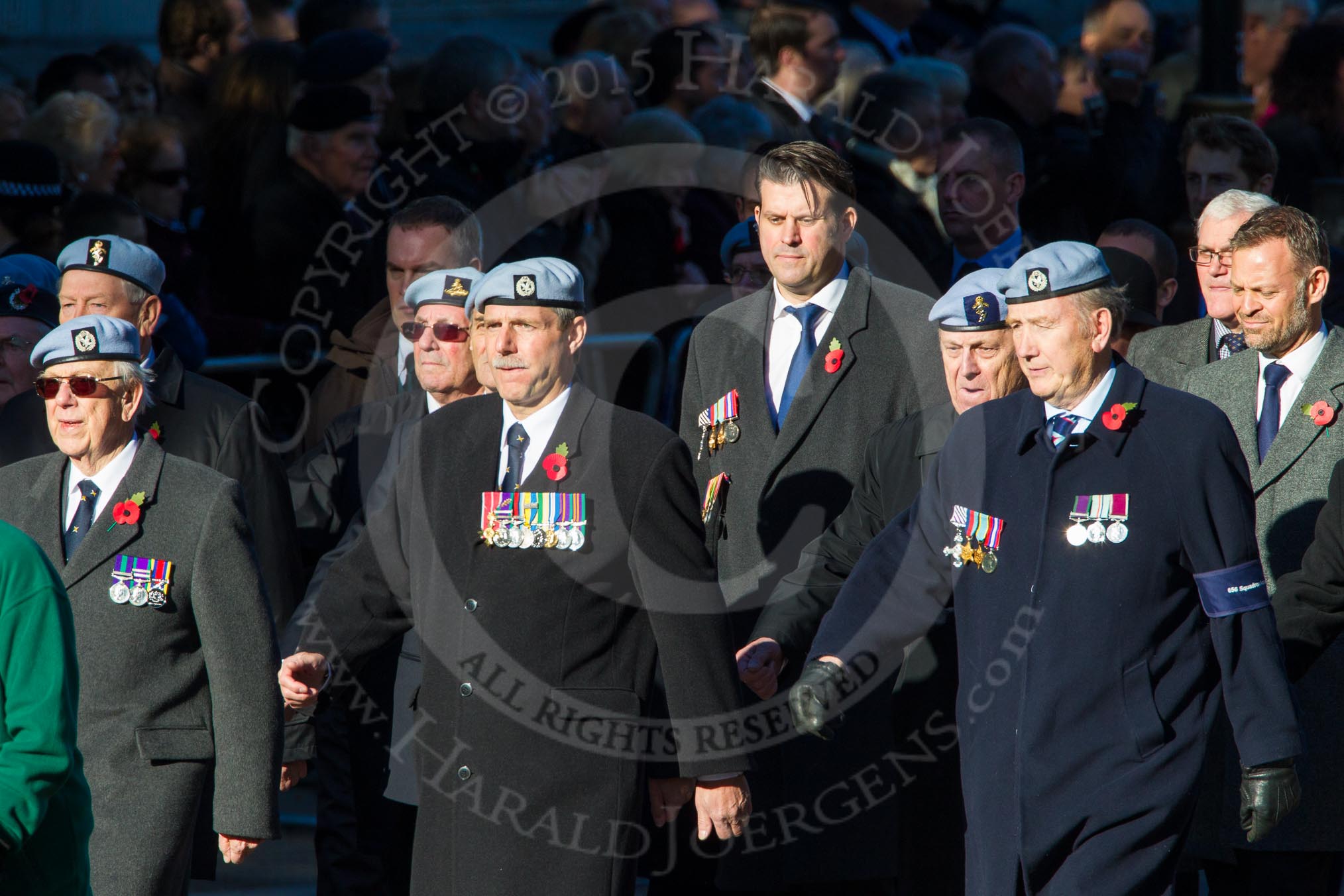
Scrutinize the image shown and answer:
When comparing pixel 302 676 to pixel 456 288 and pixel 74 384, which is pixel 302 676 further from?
pixel 456 288

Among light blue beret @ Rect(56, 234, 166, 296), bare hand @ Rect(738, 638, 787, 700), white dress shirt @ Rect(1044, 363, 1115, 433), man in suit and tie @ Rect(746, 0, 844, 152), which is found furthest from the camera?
man in suit and tie @ Rect(746, 0, 844, 152)

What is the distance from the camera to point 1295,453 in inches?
249

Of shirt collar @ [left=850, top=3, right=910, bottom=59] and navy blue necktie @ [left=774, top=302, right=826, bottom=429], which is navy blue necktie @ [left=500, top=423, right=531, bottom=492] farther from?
shirt collar @ [left=850, top=3, right=910, bottom=59]

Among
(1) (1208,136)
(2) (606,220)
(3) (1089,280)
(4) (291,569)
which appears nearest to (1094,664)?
(3) (1089,280)

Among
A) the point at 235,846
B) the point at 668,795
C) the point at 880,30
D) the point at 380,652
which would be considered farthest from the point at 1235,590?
the point at 880,30

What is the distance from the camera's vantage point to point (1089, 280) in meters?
5.32

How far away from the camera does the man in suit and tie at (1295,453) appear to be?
6242mm

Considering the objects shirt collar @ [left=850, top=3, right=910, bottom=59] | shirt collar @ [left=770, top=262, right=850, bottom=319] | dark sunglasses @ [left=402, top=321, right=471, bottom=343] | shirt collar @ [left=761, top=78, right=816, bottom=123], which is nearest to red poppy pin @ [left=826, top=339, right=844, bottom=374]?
shirt collar @ [left=770, top=262, right=850, bottom=319]

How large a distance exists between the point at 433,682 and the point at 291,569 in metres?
1.46

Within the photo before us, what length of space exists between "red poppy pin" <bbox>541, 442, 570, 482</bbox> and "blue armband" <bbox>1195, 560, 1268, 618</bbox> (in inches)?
65.7

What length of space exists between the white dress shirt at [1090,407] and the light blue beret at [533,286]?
4.43ft

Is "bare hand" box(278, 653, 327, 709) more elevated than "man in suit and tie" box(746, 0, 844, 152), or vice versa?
"man in suit and tie" box(746, 0, 844, 152)

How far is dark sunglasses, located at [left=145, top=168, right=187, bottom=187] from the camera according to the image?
9.39 m

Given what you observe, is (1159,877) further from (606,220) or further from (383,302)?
(606,220)
